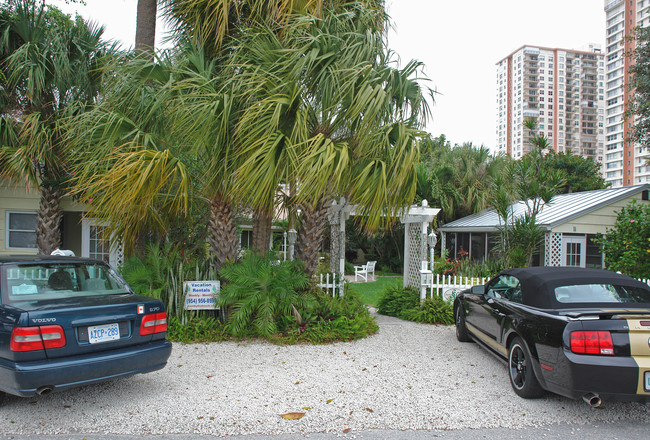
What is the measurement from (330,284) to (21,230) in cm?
816

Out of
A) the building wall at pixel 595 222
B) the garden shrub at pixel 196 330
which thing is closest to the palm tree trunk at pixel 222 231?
the garden shrub at pixel 196 330

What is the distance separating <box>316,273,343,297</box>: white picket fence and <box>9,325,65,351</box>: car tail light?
528 cm

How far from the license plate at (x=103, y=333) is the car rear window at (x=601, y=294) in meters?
4.56

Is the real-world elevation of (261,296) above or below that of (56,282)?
below

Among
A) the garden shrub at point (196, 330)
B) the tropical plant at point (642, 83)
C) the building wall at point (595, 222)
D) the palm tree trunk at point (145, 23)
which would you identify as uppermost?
the tropical plant at point (642, 83)

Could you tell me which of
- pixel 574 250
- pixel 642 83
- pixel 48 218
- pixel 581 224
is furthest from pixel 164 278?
pixel 642 83

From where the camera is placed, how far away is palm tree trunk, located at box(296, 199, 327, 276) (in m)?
7.61

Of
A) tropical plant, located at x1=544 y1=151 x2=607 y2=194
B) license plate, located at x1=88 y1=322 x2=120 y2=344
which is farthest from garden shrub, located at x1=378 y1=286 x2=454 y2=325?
tropical plant, located at x1=544 y1=151 x2=607 y2=194

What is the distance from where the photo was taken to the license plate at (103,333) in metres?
3.97

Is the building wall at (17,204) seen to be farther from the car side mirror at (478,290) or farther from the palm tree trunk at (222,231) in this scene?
the car side mirror at (478,290)

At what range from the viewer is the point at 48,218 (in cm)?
945

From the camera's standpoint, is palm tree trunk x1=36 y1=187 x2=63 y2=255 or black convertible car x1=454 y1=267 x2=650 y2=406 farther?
palm tree trunk x1=36 y1=187 x2=63 y2=255

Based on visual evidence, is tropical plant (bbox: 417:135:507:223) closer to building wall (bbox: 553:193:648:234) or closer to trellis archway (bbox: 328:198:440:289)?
building wall (bbox: 553:193:648:234)

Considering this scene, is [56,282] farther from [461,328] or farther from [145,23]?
[145,23]
